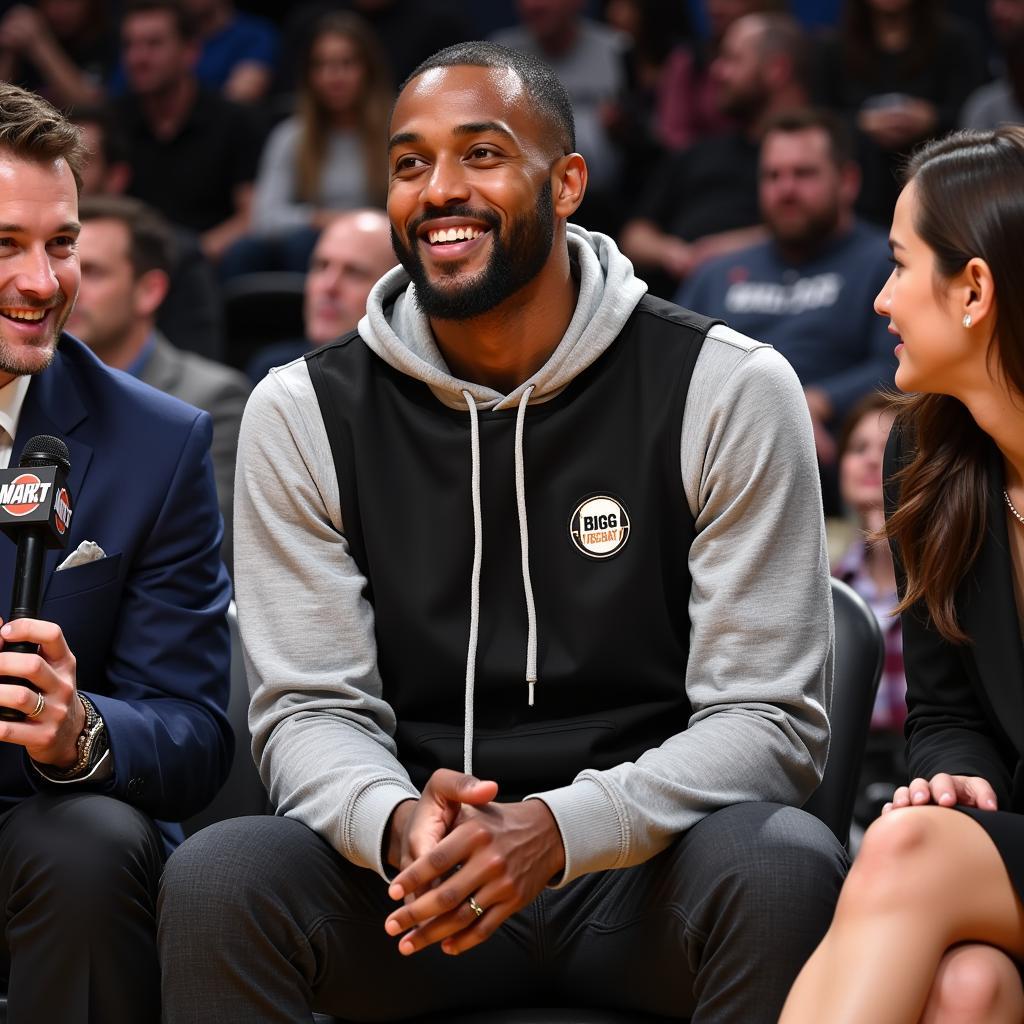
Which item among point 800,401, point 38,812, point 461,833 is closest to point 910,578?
point 800,401

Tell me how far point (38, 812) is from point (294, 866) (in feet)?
1.24

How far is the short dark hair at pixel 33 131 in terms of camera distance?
Answer: 2574 millimetres

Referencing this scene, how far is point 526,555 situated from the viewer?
2449 mm

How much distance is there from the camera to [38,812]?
2281 millimetres

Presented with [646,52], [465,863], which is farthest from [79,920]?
[646,52]

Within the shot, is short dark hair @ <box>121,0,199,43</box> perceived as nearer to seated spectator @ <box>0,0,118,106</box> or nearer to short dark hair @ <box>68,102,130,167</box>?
seated spectator @ <box>0,0,118,106</box>

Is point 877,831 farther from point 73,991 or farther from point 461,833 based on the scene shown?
point 73,991

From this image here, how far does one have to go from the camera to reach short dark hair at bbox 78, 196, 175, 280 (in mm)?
4652

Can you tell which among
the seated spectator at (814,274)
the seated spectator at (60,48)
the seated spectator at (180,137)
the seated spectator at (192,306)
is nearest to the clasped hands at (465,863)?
the seated spectator at (814,274)

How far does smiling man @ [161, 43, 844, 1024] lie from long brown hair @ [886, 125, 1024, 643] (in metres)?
0.15

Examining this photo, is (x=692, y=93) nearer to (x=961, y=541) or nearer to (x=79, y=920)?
(x=961, y=541)

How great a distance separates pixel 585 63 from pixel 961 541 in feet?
16.8

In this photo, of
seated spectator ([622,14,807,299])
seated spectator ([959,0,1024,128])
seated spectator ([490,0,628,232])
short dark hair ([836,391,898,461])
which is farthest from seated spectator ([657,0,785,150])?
short dark hair ([836,391,898,461])

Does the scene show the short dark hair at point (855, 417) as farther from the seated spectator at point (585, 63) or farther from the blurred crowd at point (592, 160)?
the seated spectator at point (585, 63)
